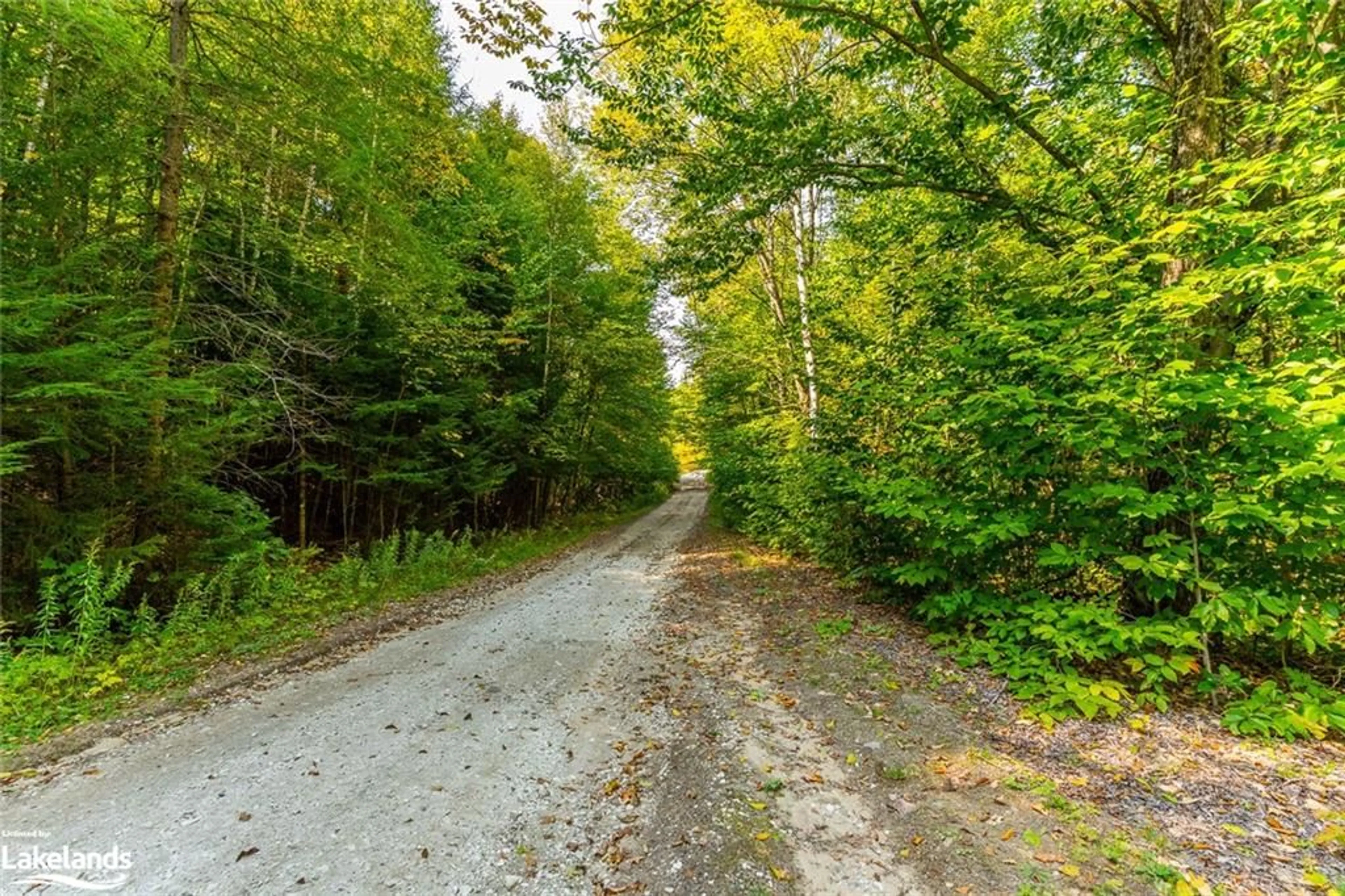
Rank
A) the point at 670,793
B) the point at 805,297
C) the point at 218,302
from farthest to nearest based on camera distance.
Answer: the point at 805,297
the point at 218,302
the point at 670,793

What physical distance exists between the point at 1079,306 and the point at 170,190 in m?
8.95

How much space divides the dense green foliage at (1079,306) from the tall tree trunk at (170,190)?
381 cm

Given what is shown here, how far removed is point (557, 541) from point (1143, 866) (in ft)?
44.2

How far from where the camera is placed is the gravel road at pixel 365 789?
2.44 m

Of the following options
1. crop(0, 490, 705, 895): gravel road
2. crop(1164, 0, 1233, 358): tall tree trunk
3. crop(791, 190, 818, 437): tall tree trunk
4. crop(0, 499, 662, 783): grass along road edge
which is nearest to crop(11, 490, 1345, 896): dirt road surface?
crop(0, 490, 705, 895): gravel road

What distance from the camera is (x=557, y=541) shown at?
48.3ft

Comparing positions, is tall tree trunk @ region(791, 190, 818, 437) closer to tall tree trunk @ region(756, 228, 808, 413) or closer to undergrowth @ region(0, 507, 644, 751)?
tall tree trunk @ region(756, 228, 808, 413)

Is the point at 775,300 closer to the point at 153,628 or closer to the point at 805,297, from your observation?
the point at 805,297

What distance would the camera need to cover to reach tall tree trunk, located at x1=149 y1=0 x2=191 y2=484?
5551 mm

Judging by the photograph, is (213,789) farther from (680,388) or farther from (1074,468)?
(680,388)

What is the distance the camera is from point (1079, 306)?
414 cm

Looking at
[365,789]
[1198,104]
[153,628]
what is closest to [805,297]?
[1198,104]

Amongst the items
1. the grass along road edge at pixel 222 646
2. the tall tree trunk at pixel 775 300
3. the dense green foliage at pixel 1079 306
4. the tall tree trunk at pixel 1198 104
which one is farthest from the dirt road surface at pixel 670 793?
the tall tree trunk at pixel 775 300

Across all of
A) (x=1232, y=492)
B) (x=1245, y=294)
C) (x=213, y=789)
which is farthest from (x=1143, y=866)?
(x=213, y=789)
